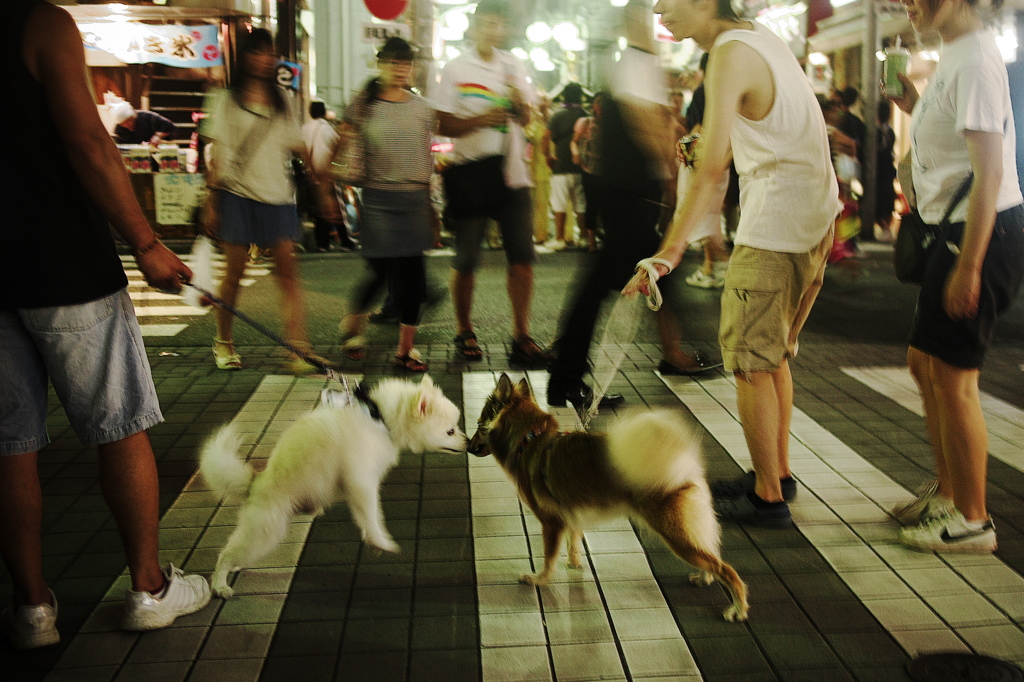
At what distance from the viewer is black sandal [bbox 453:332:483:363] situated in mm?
6355

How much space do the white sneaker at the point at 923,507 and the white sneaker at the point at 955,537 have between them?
0.08m

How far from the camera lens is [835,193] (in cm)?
340

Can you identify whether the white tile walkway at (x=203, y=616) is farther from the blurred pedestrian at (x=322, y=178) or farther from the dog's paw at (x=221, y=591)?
the blurred pedestrian at (x=322, y=178)

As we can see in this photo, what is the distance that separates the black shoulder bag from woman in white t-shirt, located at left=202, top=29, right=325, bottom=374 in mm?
3710

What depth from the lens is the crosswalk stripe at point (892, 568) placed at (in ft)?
9.33

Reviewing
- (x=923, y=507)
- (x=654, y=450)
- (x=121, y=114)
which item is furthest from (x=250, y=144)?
(x=121, y=114)

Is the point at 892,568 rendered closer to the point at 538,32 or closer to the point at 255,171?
the point at 255,171

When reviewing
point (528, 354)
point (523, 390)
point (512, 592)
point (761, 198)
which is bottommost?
point (512, 592)

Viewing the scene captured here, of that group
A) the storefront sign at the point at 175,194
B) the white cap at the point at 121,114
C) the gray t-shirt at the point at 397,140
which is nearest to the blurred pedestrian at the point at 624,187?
the gray t-shirt at the point at 397,140

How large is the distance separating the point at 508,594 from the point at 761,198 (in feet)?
6.09

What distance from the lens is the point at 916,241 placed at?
3428 mm

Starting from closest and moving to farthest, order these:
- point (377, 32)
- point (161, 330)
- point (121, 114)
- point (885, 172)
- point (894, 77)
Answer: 1. point (894, 77)
2. point (161, 330)
3. point (377, 32)
4. point (885, 172)
5. point (121, 114)

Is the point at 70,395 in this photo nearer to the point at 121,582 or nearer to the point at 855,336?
the point at 121,582

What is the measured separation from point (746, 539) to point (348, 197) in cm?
1048
